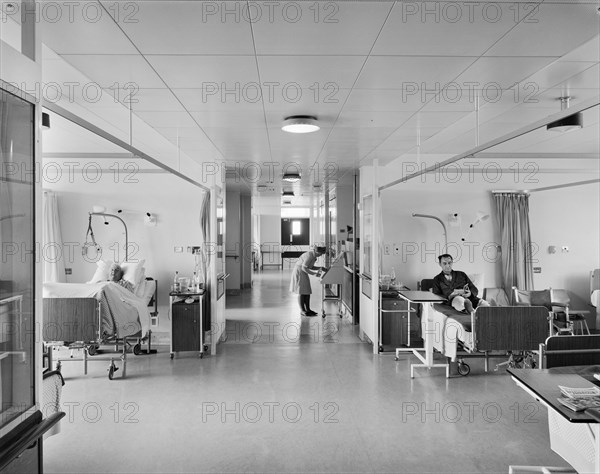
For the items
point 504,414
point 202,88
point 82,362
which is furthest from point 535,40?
point 82,362

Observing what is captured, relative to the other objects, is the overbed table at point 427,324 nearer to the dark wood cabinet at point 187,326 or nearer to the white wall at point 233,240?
the dark wood cabinet at point 187,326

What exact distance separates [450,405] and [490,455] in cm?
100

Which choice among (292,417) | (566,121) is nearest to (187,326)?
(292,417)

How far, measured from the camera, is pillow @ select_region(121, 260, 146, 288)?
6.41 metres

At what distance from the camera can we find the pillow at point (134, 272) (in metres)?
6.41

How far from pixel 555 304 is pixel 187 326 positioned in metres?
4.95

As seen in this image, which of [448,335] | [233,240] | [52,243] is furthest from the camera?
[233,240]

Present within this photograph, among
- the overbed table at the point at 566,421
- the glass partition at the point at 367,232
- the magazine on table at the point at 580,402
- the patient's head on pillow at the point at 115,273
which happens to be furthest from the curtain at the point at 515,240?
the patient's head on pillow at the point at 115,273

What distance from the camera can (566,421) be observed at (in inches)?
101

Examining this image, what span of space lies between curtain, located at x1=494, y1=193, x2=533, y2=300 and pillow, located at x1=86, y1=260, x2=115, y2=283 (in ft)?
19.5

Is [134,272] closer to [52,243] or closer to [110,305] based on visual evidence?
[110,305]

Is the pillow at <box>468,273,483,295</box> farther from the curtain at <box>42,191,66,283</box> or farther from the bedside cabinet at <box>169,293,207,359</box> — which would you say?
the curtain at <box>42,191,66,283</box>

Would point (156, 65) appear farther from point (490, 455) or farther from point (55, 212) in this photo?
point (55, 212)

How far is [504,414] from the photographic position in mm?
4078
